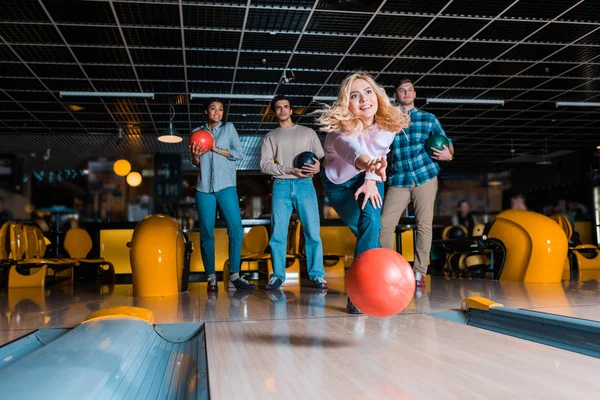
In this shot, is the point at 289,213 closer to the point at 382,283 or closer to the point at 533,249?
the point at 533,249

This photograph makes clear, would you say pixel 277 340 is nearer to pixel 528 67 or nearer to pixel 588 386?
pixel 588 386

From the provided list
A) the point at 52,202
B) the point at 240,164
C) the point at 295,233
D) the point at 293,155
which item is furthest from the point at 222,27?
the point at 52,202

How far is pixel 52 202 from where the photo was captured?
15.9 m

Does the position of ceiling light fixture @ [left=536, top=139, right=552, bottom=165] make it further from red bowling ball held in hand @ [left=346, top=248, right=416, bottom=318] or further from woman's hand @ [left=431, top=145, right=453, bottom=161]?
red bowling ball held in hand @ [left=346, top=248, right=416, bottom=318]

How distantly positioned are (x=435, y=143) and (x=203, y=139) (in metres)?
1.51

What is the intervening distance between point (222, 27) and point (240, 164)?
6912 mm

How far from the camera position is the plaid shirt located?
3482 millimetres

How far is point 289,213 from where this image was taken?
3455 mm

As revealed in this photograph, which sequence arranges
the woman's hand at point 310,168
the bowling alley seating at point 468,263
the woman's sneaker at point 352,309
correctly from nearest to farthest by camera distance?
1. the woman's sneaker at point 352,309
2. the woman's hand at point 310,168
3. the bowling alley seating at point 468,263

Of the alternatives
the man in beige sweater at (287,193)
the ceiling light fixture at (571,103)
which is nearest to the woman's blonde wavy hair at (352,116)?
the man in beige sweater at (287,193)

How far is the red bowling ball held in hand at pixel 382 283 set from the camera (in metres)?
1.49

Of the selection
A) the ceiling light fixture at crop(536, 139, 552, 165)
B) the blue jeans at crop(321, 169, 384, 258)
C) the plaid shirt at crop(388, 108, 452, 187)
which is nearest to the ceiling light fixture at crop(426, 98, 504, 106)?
the ceiling light fixture at crop(536, 139, 552, 165)

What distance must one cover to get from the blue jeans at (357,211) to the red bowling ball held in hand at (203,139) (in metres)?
0.98

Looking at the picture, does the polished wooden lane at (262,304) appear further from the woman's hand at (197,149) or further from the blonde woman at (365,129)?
the woman's hand at (197,149)
